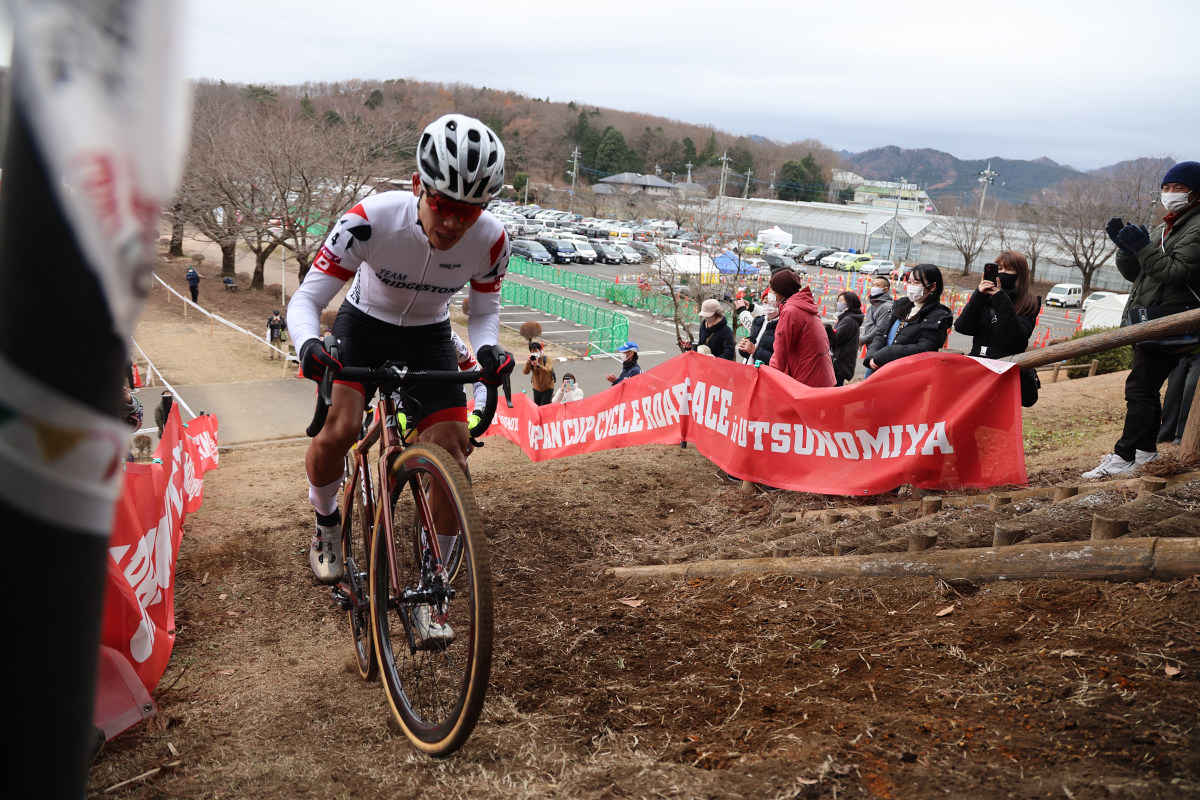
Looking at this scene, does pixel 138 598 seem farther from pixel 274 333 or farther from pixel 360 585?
pixel 274 333

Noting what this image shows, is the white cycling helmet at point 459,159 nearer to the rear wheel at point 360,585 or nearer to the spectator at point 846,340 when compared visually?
the rear wheel at point 360,585

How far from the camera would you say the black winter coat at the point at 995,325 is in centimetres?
709

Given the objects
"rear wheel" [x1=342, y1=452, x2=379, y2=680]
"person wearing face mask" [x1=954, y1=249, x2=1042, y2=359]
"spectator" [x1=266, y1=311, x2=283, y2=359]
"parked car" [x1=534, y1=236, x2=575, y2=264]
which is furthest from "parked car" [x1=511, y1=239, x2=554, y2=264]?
"rear wheel" [x1=342, y1=452, x2=379, y2=680]

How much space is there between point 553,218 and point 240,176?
4778cm

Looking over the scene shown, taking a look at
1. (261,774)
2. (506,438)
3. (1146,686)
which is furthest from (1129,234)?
(506,438)

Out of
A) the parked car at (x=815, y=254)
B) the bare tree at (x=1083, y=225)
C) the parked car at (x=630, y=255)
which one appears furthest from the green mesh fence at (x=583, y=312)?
the bare tree at (x=1083, y=225)

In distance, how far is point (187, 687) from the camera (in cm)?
420

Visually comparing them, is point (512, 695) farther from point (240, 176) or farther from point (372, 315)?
point (240, 176)

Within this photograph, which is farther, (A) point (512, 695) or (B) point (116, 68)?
(A) point (512, 695)

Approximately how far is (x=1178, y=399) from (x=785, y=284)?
Answer: 360cm

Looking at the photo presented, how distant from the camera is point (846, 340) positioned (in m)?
10.3

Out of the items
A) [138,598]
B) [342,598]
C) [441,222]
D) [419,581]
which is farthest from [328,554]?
[441,222]

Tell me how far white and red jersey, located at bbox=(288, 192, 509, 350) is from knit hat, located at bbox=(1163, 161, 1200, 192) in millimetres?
4923

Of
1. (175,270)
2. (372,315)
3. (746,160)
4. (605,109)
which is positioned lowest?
(175,270)
